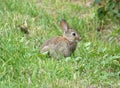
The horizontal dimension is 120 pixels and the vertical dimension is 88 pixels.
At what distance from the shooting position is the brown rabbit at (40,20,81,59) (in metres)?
7.03

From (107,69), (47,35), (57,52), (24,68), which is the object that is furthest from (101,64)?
(47,35)

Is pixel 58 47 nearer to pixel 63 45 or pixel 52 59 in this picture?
pixel 63 45

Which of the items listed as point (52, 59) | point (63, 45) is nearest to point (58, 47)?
point (63, 45)

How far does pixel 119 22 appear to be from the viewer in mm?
9062

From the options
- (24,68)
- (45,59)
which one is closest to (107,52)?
(45,59)

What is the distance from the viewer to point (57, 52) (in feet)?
23.1

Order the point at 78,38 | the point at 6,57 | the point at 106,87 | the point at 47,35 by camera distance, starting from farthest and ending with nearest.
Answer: the point at 47,35
the point at 78,38
the point at 6,57
the point at 106,87

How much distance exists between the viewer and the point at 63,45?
7.14 meters

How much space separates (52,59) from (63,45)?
1.37 ft

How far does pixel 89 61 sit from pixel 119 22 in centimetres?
234

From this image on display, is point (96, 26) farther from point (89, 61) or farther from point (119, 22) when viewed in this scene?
point (89, 61)

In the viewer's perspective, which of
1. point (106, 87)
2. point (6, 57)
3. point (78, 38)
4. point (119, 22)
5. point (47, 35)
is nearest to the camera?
point (106, 87)

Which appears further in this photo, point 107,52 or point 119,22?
point 119,22

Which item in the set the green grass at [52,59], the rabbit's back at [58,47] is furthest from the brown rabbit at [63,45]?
the green grass at [52,59]
